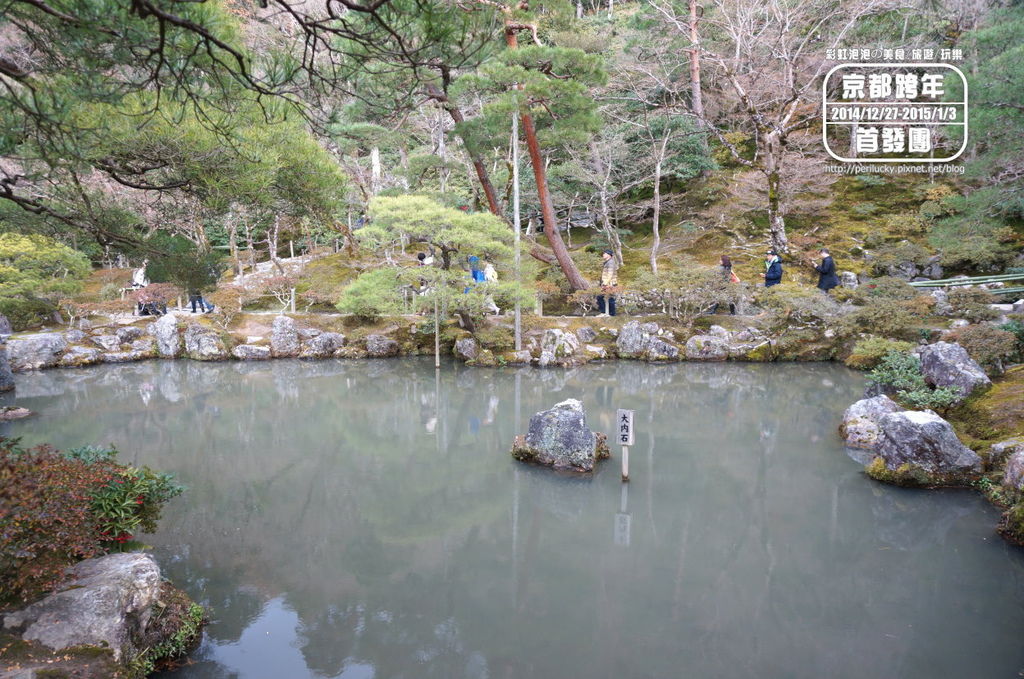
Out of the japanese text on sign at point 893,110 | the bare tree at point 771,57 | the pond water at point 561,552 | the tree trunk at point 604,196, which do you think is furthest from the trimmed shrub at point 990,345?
the tree trunk at point 604,196

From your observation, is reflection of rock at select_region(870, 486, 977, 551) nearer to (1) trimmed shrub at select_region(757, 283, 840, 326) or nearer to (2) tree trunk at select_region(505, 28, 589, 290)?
(1) trimmed shrub at select_region(757, 283, 840, 326)

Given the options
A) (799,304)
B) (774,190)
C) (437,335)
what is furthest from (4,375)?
(774,190)

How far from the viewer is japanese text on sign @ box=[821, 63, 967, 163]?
14.0 metres

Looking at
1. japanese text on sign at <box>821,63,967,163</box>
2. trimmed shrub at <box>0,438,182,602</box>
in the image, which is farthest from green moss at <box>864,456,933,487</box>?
japanese text on sign at <box>821,63,967,163</box>

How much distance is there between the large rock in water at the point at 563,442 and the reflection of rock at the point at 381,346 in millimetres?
7566

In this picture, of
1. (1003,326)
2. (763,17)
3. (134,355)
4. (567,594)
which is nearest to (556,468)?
(567,594)

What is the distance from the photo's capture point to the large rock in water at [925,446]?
5.71m

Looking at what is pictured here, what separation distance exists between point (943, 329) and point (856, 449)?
405 centimetres

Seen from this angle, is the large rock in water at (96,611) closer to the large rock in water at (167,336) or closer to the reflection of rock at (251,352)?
the reflection of rock at (251,352)

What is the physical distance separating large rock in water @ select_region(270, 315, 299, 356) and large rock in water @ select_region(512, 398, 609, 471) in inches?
342

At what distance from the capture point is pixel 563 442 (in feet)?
21.3

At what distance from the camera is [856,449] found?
22.7 feet

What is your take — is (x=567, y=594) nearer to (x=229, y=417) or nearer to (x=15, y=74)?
(x=15, y=74)

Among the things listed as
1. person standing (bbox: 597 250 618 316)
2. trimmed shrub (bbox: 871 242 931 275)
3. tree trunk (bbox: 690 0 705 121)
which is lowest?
person standing (bbox: 597 250 618 316)
